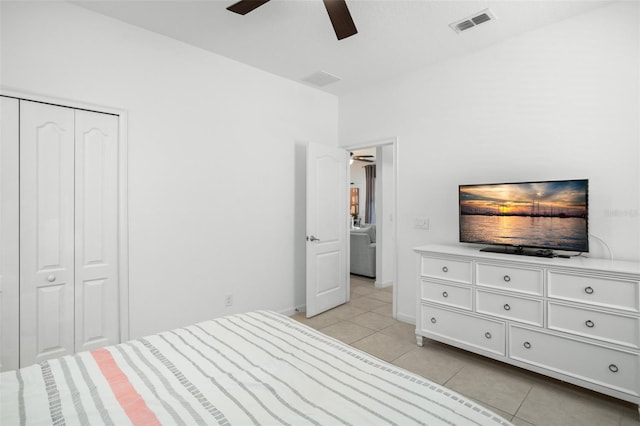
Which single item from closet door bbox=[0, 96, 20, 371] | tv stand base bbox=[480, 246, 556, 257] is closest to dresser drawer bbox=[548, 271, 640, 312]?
tv stand base bbox=[480, 246, 556, 257]

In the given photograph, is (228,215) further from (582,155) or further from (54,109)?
(582,155)

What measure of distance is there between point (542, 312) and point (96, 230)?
137 inches

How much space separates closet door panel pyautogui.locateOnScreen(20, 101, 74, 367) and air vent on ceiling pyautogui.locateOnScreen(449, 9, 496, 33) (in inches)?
124

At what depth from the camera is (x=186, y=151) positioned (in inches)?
121

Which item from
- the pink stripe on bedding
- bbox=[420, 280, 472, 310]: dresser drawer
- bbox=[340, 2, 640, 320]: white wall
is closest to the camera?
the pink stripe on bedding

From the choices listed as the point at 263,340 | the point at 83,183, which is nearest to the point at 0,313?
the point at 83,183

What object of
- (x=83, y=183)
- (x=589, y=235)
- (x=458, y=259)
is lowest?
(x=458, y=259)

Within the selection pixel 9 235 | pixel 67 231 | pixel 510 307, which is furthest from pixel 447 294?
pixel 9 235

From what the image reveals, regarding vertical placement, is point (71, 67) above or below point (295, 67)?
below

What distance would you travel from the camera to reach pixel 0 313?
2.22 m

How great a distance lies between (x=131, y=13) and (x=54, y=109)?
0.95 meters

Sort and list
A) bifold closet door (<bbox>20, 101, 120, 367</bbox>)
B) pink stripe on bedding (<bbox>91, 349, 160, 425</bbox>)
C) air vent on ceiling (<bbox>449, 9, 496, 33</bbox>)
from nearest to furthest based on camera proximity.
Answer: pink stripe on bedding (<bbox>91, 349, 160, 425</bbox>), bifold closet door (<bbox>20, 101, 120, 367</bbox>), air vent on ceiling (<bbox>449, 9, 496, 33</bbox>)

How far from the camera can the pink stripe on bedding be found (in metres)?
1.02

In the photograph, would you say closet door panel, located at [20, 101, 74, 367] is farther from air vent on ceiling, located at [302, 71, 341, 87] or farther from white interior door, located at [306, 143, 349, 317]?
air vent on ceiling, located at [302, 71, 341, 87]
